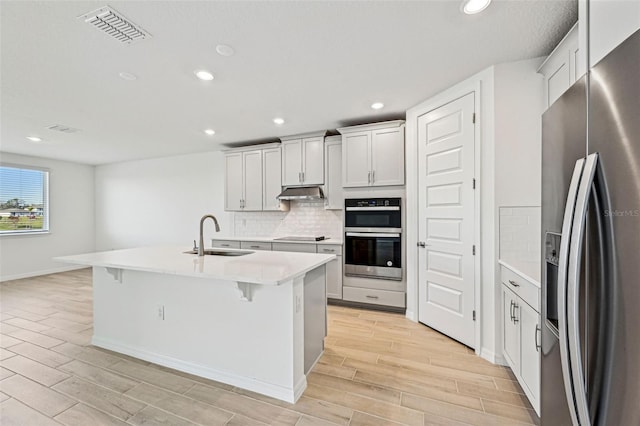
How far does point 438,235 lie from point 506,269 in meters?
0.81

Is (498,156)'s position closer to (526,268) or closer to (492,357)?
(526,268)

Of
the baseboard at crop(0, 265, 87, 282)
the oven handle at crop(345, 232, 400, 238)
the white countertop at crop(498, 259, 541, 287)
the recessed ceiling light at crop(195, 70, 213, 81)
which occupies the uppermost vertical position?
the recessed ceiling light at crop(195, 70, 213, 81)

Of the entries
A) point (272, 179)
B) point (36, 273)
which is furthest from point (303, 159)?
point (36, 273)

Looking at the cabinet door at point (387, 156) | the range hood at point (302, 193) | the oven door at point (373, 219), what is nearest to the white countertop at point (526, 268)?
the oven door at point (373, 219)

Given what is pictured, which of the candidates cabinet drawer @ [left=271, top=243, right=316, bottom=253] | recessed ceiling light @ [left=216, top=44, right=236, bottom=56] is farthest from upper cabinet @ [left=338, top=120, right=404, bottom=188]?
recessed ceiling light @ [left=216, top=44, right=236, bottom=56]

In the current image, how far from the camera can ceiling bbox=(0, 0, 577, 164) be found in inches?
66.3

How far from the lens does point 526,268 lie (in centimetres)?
191

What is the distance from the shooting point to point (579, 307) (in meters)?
0.77

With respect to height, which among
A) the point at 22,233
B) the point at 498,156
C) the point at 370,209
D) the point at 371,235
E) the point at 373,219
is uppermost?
the point at 498,156

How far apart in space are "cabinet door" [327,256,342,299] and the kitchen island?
121 cm

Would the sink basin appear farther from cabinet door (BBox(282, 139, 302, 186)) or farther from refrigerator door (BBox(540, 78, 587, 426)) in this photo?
refrigerator door (BBox(540, 78, 587, 426))

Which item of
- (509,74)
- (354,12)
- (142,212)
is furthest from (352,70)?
(142,212)

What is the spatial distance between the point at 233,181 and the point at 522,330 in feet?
14.2

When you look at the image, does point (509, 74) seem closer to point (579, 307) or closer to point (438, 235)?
point (438, 235)
